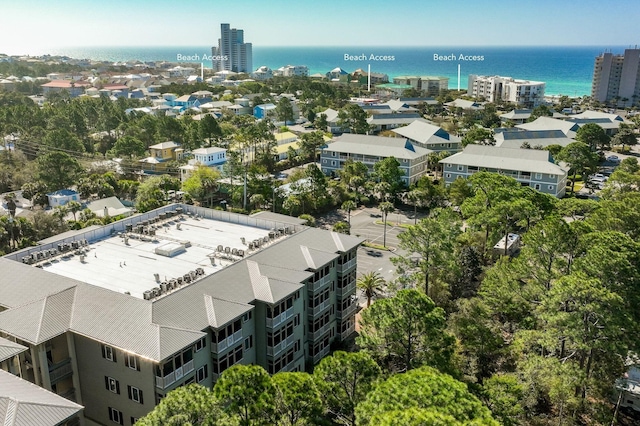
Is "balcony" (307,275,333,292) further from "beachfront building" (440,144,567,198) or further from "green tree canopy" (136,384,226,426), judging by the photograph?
"beachfront building" (440,144,567,198)

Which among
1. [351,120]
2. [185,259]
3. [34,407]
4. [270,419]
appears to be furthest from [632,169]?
[34,407]

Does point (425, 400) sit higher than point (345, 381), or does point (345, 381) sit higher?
point (425, 400)

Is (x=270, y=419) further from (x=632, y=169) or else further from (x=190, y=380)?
(x=632, y=169)

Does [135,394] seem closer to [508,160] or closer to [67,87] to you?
[508,160]

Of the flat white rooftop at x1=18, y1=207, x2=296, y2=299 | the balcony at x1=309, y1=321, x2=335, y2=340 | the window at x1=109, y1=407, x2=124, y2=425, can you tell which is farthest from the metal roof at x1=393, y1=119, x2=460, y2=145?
the window at x1=109, y1=407, x2=124, y2=425

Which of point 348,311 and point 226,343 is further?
point 348,311

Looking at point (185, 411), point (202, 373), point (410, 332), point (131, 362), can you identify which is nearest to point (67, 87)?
point (131, 362)
